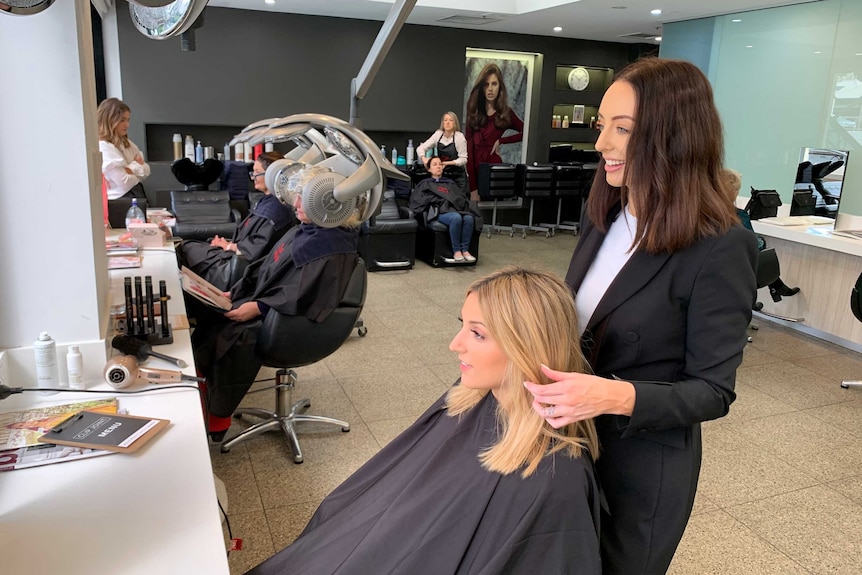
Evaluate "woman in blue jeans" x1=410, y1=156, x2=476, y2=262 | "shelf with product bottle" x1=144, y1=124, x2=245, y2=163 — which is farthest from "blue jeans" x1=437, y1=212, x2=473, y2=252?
"shelf with product bottle" x1=144, y1=124, x2=245, y2=163

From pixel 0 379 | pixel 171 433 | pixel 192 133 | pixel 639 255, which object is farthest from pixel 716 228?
pixel 192 133

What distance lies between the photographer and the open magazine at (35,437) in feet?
4.87

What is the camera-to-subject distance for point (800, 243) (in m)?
4.97

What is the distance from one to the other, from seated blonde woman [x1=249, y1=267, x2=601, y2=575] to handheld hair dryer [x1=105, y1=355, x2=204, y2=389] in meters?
0.69

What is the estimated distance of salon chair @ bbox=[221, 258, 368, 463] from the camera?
2.83 m

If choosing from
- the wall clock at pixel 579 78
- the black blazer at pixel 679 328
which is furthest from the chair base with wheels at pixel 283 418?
the wall clock at pixel 579 78

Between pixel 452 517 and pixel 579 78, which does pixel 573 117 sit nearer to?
pixel 579 78

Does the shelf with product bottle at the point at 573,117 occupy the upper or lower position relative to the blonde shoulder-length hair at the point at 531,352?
upper

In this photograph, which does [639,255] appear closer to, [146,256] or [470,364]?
[470,364]

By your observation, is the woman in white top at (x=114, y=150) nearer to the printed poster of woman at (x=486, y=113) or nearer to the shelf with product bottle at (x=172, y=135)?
the shelf with product bottle at (x=172, y=135)

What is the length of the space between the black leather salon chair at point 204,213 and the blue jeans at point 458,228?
80.9 inches

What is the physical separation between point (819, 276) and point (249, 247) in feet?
13.1

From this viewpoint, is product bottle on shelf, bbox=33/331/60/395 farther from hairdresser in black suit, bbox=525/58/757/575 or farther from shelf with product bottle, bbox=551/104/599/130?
shelf with product bottle, bbox=551/104/599/130

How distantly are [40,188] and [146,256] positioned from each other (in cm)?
197
